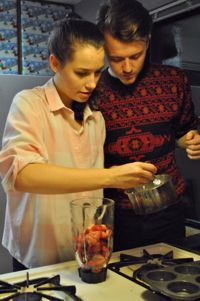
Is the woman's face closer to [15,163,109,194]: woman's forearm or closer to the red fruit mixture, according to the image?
[15,163,109,194]: woman's forearm

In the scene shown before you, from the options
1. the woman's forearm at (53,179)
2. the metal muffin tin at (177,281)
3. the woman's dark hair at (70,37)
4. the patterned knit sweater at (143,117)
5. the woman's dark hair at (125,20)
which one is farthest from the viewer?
the patterned knit sweater at (143,117)

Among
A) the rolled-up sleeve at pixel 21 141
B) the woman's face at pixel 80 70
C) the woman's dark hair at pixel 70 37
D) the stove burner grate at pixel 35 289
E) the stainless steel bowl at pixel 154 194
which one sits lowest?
the stove burner grate at pixel 35 289

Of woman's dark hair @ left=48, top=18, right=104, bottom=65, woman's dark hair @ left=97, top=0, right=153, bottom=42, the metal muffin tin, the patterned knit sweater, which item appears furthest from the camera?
the patterned knit sweater

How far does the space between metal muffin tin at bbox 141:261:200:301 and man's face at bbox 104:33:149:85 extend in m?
0.61

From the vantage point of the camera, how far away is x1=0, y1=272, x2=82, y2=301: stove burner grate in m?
0.87

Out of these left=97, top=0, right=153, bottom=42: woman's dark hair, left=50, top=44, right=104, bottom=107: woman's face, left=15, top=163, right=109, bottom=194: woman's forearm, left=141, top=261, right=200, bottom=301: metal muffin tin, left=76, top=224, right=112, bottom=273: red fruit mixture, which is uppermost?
left=97, top=0, right=153, bottom=42: woman's dark hair

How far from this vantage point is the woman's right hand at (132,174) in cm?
99

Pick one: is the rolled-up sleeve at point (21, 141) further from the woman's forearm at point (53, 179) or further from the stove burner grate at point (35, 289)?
the stove burner grate at point (35, 289)

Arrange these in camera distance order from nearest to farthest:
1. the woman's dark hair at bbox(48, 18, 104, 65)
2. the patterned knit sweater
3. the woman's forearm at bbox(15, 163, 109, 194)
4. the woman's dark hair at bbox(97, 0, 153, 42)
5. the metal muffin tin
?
the metal muffin tin < the woman's forearm at bbox(15, 163, 109, 194) < the woman's dark hair at bbox(48, 18, 104, 65) < the woman's dark hair at bbox(97, 0, 153, 42) < the patterned knit sweater

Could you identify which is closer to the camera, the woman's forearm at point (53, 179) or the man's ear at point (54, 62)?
the woman's forearm at point (53, 179)

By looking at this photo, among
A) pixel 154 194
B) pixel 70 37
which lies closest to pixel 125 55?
pixel 70 37

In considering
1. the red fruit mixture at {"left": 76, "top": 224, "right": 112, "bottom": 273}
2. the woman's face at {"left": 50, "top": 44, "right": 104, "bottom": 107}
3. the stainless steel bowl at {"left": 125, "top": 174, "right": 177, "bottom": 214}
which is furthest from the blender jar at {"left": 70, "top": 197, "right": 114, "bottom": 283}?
the woman's face at {"left": 50, "top": 44, "right": 104, "bottom": 107}

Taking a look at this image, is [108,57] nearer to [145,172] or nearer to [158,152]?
[158,152]

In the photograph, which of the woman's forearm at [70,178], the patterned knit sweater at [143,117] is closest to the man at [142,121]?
the patterned knit sweater at [143,117]
